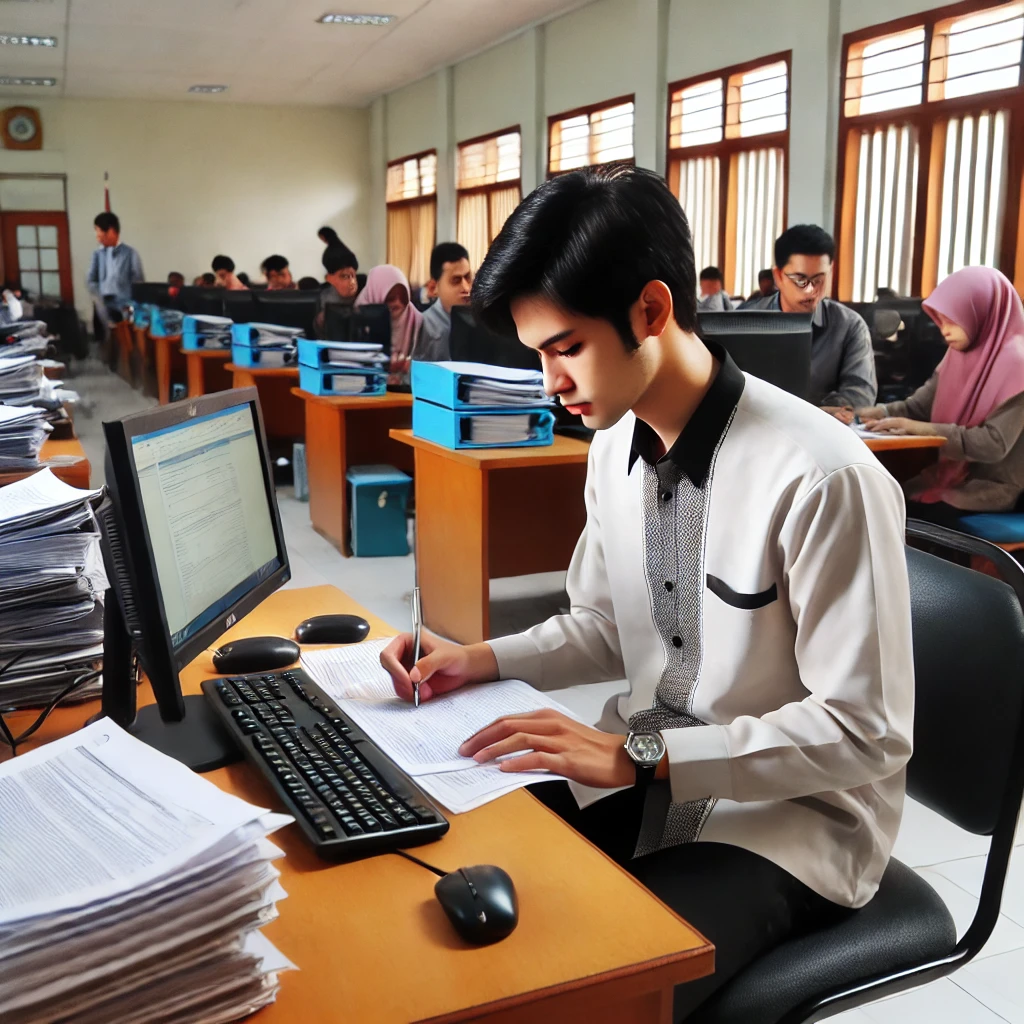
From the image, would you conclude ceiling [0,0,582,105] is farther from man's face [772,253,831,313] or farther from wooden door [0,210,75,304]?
man's face [772,253,831,313]

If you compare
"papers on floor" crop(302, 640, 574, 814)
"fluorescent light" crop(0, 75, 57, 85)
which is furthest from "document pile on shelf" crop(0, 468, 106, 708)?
"fluorescent light" crop(0, 75, 57, 85)

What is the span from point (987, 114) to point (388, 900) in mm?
6152

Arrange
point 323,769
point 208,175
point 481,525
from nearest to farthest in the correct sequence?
point 323,769 → point 481,525 → point 208,175

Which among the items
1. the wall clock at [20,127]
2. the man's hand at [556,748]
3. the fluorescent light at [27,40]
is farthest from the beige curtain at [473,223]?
the man's hand at [556,748]

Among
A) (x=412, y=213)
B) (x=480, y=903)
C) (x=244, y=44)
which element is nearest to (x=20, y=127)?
(x=244, y=44)

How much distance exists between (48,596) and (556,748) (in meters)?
0.64

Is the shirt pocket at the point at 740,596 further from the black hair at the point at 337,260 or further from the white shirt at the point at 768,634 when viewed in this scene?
the black hair at the point at 337,260

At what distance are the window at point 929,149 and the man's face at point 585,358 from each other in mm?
5355

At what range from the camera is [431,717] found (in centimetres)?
124

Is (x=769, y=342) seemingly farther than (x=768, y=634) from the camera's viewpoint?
Yes

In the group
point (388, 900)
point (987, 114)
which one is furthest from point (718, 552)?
point (987, 114)

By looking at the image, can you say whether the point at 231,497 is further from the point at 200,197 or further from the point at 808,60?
the point at 200,197

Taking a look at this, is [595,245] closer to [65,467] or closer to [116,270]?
[65,467]

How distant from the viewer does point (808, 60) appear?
269 inches
